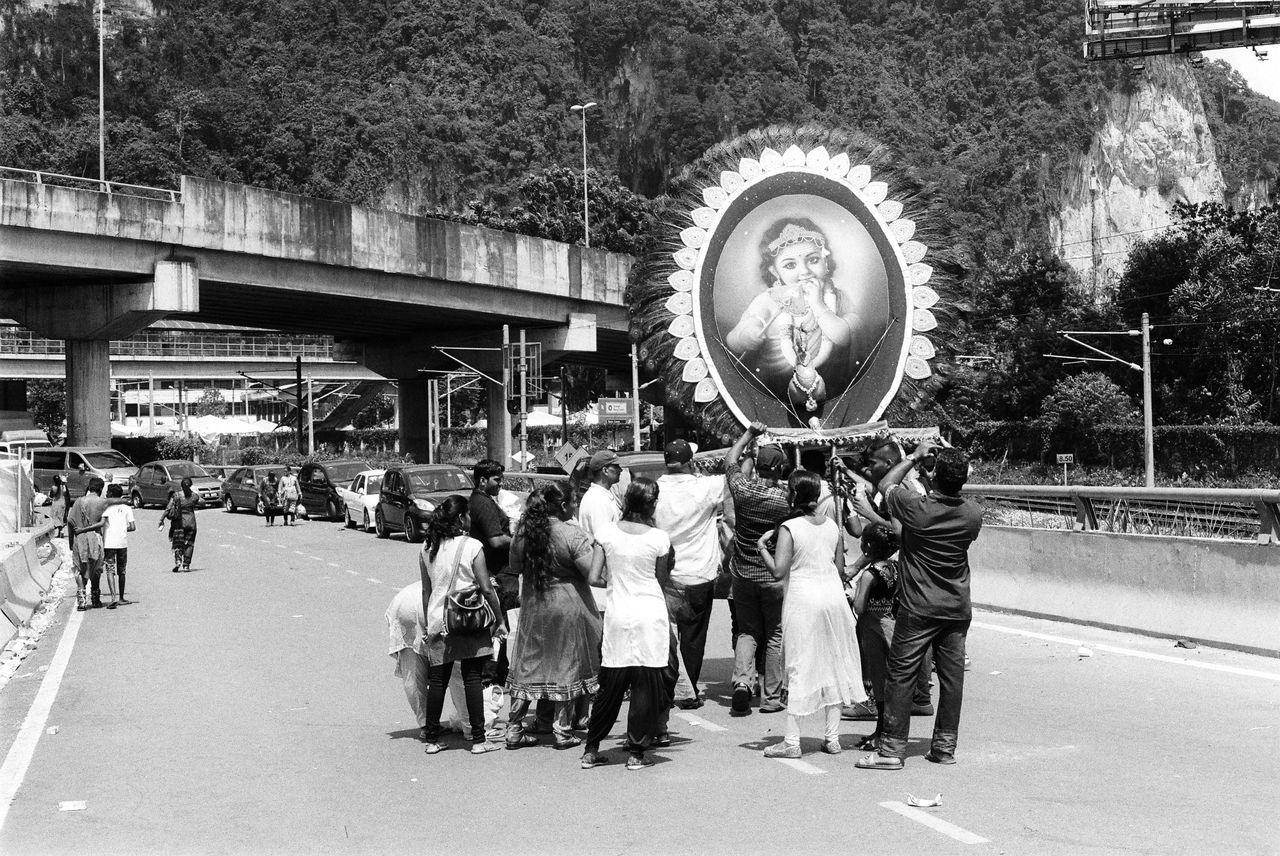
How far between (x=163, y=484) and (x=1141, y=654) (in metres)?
38.0

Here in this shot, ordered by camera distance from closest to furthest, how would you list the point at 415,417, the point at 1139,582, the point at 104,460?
the point at 1139,582 < the point at 104,460 < the point at 415,417

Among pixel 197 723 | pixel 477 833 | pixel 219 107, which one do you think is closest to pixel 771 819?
pixel 477 833

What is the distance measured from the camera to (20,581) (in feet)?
61.7

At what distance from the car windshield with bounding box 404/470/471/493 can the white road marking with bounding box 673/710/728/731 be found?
20.3m

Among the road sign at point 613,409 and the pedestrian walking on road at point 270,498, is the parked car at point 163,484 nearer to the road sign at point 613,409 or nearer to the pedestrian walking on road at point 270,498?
the pedestrian walking on road at point 270,498

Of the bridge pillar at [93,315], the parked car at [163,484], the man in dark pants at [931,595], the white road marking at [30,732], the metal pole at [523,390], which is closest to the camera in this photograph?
the man in dark pants at [931,595]

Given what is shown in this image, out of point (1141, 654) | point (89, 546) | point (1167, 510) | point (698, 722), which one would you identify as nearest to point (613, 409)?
point (89, 546)

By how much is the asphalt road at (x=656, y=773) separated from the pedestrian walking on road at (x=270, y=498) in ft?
76.3

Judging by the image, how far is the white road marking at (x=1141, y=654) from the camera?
11.2 metres

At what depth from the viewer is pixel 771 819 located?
7301 mm

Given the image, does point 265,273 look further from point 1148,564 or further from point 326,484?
point 1148,564

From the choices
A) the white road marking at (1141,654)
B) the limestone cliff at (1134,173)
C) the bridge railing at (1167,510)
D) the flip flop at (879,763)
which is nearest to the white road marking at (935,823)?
the flip flop at (879,763)

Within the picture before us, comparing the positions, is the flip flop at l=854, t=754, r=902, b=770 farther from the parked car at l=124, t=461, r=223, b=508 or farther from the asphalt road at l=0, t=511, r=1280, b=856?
the parked car at l=124, t=461, r=223, b=508

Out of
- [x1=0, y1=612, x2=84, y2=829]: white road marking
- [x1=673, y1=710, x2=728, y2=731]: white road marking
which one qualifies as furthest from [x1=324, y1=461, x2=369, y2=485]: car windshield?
[x1=673, y1=710, x2=728, y2=731]: white road marking
